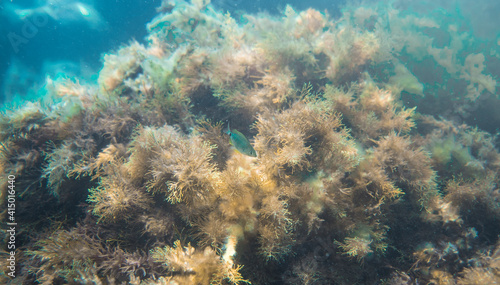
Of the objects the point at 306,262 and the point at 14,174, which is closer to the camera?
the point at 306,262

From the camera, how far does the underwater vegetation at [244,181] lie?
254 cm

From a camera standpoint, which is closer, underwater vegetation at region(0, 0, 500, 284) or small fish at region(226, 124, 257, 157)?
small fish at region(226, 124, 257, 157)

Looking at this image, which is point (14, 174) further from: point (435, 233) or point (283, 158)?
point (435, 233)

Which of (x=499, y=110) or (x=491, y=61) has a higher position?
(x=491, y=61)

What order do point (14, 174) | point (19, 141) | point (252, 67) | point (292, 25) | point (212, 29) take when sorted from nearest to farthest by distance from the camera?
point (14, 174)
point (19, 141)
point (252, 67)
point (292, 25)
point (212, 29)

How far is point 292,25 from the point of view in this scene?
5648mm

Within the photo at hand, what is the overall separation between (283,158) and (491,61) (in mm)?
9835

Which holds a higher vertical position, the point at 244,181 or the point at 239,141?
the point at 239,141

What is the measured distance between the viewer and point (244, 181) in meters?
2.68

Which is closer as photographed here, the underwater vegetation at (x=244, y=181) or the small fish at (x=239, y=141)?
the small fish at (x=239, y=141)

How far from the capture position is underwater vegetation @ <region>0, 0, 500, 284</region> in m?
2.54

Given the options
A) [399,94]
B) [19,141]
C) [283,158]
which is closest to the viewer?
[283,158]

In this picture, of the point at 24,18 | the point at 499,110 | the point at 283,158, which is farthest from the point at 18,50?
the point at 499,110

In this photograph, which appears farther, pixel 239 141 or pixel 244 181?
pixel 244 181
